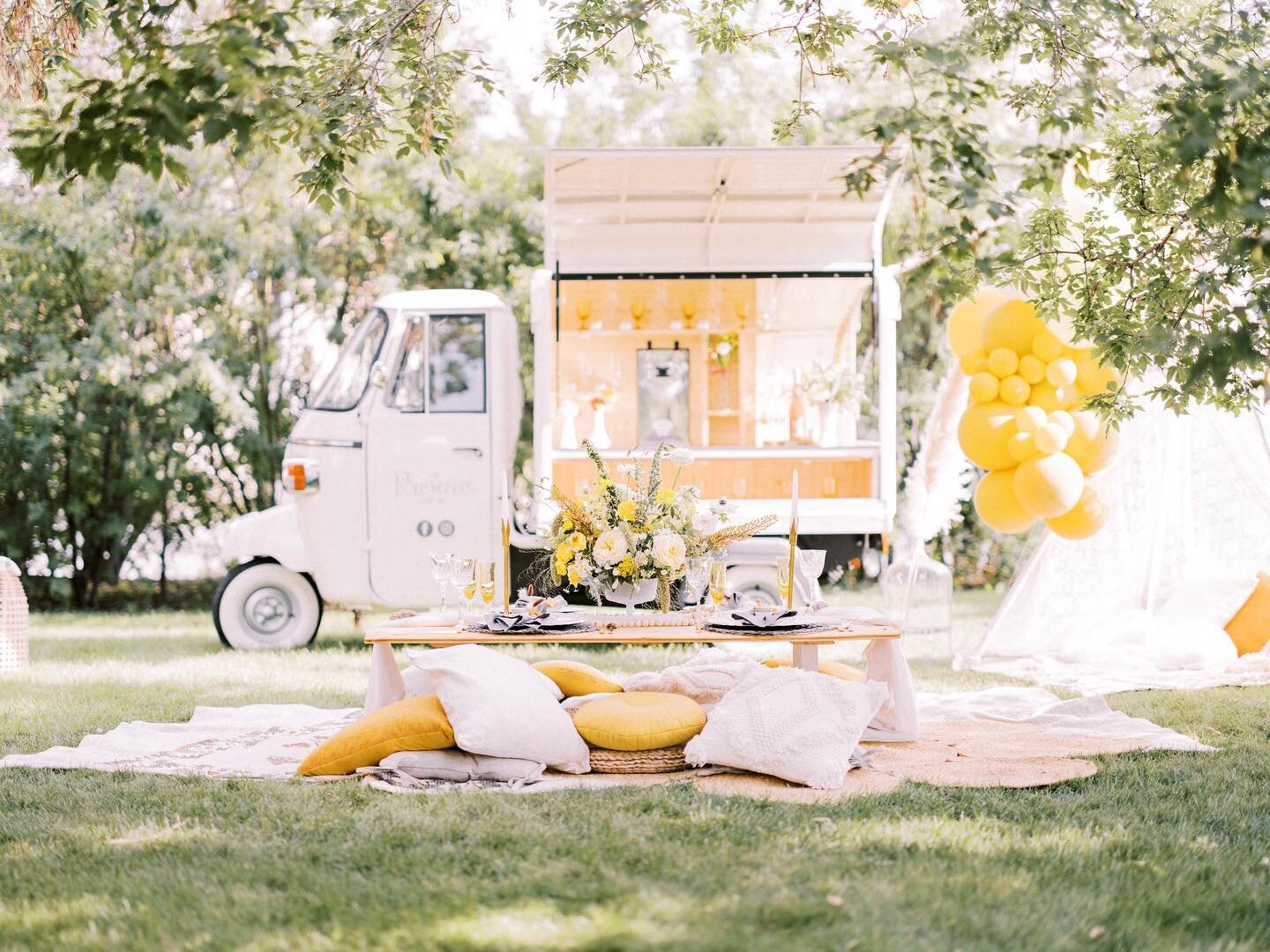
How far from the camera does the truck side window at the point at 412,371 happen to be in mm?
7133

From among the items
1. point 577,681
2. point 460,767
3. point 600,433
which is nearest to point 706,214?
point 600,433

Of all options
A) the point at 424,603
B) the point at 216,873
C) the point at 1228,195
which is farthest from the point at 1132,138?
the point at 424,603

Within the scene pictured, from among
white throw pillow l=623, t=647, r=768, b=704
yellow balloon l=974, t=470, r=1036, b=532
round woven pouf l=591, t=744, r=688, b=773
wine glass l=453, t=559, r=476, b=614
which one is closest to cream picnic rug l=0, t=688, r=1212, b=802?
round woven pouf l=591, t=744, r=688, b=773

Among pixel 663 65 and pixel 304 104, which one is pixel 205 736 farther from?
pixel 663 65

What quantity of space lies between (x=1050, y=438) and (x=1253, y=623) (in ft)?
5.48

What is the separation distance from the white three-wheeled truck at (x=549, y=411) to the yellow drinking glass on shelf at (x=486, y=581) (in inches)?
86.6

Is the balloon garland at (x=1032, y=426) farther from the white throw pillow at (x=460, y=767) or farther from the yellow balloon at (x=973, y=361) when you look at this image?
the white throw pillow at (x=460, y=767)

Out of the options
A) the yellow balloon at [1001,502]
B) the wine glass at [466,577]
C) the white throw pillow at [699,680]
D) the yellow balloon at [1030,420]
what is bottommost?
the white throw pillow at [699,680]

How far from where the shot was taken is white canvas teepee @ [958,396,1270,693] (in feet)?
22.5

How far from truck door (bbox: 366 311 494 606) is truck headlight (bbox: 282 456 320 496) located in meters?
0.32

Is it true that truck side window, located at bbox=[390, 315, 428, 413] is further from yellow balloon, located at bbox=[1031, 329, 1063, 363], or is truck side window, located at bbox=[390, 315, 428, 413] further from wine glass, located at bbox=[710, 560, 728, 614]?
yellow balloon, located at bbox=[1031, 329, 1063, 363]

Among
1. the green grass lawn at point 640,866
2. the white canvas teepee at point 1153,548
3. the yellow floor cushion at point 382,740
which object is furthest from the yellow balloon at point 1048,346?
the yellow floor cushion at point 382,740

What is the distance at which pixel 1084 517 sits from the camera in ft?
21.2

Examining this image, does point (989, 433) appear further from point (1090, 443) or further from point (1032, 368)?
point (1090, 443)
